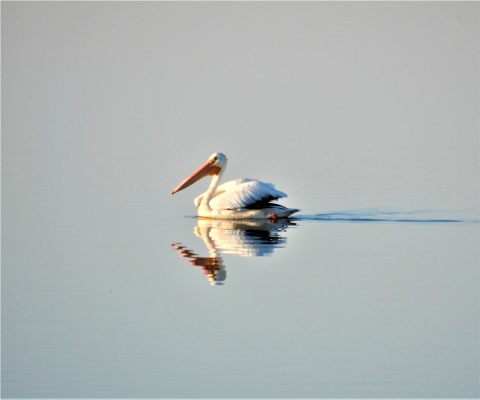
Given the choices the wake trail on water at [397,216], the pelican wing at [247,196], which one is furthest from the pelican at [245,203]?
the wake trail on water at [397,216]

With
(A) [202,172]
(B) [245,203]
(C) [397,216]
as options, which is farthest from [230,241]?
(A) [202,172]

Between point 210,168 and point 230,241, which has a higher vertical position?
point 210,168

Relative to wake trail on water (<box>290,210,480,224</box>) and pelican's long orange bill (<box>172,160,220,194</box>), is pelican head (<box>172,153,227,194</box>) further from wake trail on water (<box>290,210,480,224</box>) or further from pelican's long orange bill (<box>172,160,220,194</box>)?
wake trail on water (<box>290,210,480,224</box>)

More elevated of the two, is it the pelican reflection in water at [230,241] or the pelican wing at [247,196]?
the pelican wing at [247,196]

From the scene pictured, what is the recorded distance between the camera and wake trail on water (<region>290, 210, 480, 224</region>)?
970 centimetres

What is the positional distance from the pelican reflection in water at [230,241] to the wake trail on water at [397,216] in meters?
0.35

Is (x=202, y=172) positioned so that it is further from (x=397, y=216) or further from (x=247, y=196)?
(x=397, y=216)

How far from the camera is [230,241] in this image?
902cm

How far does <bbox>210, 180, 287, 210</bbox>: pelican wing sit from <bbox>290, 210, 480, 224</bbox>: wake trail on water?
300 mm

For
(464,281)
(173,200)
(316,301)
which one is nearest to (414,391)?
(316,301)

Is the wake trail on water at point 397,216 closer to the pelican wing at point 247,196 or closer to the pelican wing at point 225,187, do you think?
the pelican wing at point 247,196

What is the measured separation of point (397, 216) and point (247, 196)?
1382 millimetres

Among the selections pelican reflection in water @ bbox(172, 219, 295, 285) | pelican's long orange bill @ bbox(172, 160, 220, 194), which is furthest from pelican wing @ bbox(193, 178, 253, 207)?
pelican's long orange bill @ bbox(172, 160, 220, 194)

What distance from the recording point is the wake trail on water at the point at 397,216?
9.70 meters
